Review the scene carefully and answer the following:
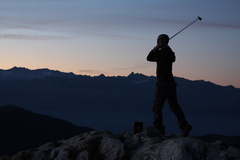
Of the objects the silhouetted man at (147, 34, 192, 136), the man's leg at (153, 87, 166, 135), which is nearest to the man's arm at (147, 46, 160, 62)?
the silhouetted man at (147, 34, 192, 136)

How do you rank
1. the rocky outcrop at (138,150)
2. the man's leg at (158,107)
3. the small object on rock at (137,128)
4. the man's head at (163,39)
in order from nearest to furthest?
1. the rocky outcrop at (138,150)
2. the man's head at (163,39)
3. the man's leg at (158,107)
4. the small object on rock at (137,128)

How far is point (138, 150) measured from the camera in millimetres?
13805

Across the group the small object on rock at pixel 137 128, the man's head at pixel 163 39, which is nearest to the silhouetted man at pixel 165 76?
the man's head at pixel 163 39

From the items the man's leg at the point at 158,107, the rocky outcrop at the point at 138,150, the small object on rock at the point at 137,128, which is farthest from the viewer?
the small object on rock at the point at 137,128

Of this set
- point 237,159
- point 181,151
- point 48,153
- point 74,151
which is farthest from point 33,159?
point 237,159

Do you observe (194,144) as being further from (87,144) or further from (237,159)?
(87,144)

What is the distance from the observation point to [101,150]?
46.7 ft

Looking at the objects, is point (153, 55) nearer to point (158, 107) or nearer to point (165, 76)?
point (165, 76)

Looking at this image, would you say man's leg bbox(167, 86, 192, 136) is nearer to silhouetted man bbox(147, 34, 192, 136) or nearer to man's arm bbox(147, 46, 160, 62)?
silhouetted man bbox(147, 34, 192, 136)

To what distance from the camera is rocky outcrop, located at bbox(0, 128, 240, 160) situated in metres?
12.4

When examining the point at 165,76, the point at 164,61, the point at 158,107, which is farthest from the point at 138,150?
the point at 164,61

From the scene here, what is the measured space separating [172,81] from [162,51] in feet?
4.06

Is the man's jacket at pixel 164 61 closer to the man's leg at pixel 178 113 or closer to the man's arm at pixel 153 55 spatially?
the man's arm at pixel 153 55

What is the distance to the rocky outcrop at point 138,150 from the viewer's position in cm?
1244
